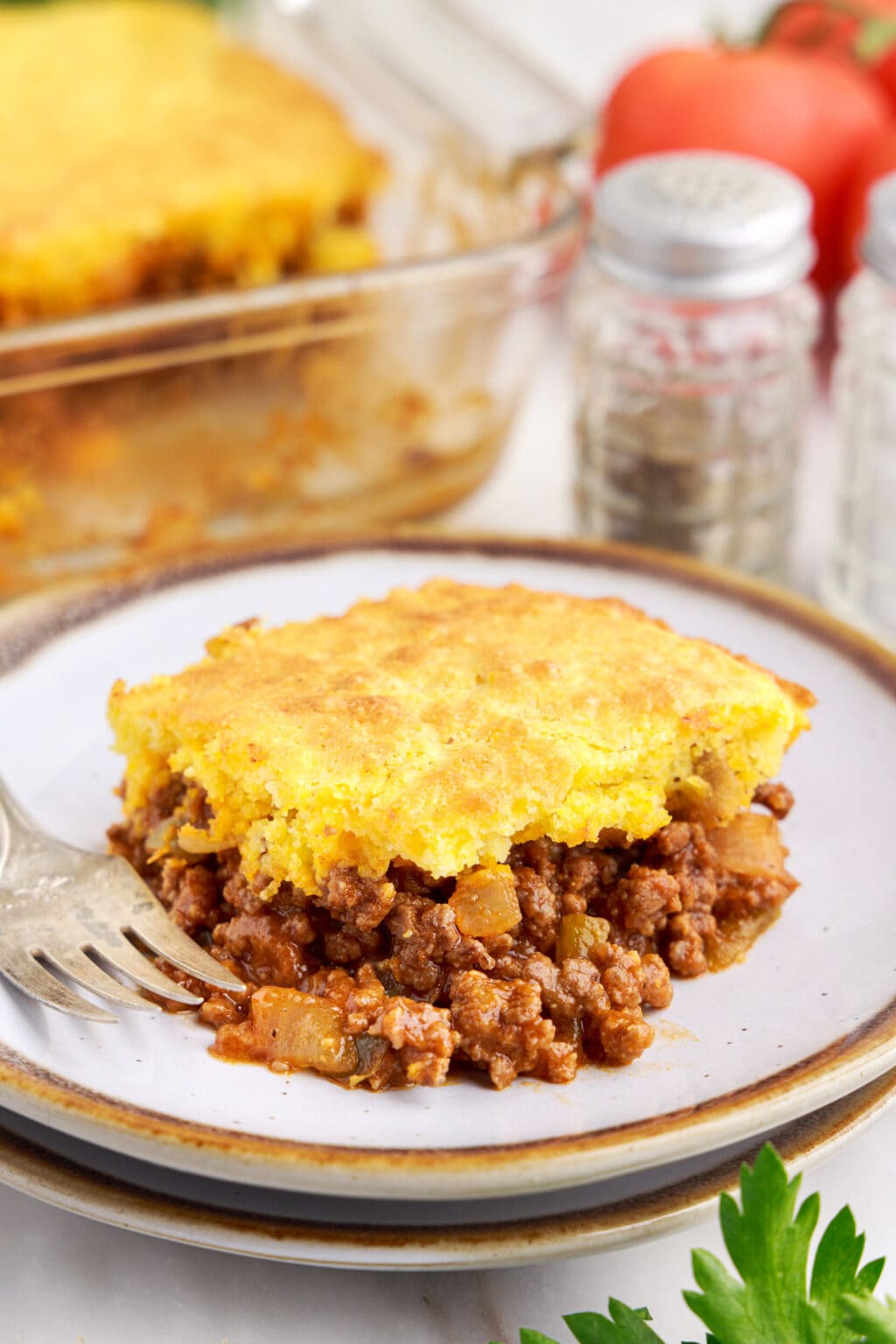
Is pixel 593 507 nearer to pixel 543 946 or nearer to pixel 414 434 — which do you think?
pixel 414 434

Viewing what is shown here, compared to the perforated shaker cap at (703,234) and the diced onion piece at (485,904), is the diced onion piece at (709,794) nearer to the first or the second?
the diced onion piece at (485,904)

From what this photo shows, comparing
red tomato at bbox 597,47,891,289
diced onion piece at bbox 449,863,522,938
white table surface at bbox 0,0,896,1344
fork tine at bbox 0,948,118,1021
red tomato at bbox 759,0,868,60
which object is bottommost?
white table surface at bbox 0,0,896,1344

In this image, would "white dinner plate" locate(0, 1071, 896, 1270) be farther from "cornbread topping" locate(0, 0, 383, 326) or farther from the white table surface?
"cornbread topping" locate(0, 0, 383, 326)

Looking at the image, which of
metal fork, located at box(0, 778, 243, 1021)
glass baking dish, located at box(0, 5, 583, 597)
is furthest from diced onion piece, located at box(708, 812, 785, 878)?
glass baking dish, located at box(0, 5, 583, 597)

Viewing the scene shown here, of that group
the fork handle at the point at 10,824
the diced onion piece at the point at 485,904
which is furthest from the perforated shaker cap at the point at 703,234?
the fork handle at the point at 10,824

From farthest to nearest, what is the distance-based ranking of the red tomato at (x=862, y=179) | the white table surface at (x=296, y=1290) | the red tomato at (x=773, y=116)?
the red tomato at (x=773, y=116) < the red tomato at (x=862, y=179) < the white table surface at (x=296, y=1290)
